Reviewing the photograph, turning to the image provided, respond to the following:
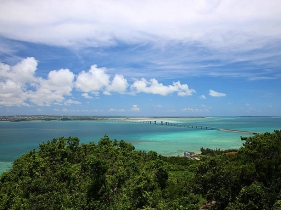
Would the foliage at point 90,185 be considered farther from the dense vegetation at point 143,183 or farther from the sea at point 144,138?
the sea at point 144,138

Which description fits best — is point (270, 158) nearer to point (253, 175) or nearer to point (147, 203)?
point (253, 175)

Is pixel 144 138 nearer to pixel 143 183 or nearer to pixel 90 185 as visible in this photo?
pixel 90 185

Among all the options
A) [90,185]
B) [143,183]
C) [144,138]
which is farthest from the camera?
[144,138]

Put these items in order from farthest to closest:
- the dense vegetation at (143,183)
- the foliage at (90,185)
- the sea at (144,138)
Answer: the sea at (144,138), the foliage at (90,185), the dense vegetation at (143,183)

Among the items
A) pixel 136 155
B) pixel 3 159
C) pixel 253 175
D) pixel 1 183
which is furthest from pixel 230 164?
pixel 3 159

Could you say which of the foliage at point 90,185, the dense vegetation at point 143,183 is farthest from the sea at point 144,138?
the dense vegetation at point 143,183

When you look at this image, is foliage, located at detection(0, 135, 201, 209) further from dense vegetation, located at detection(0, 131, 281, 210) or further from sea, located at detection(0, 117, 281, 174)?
sea, located at detection(0, 117, 281, 174)

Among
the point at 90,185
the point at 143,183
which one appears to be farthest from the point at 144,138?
the point at 143,183

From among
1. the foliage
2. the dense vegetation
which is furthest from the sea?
the dense vegetation

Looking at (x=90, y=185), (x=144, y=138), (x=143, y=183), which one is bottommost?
(x=144, y=138)
